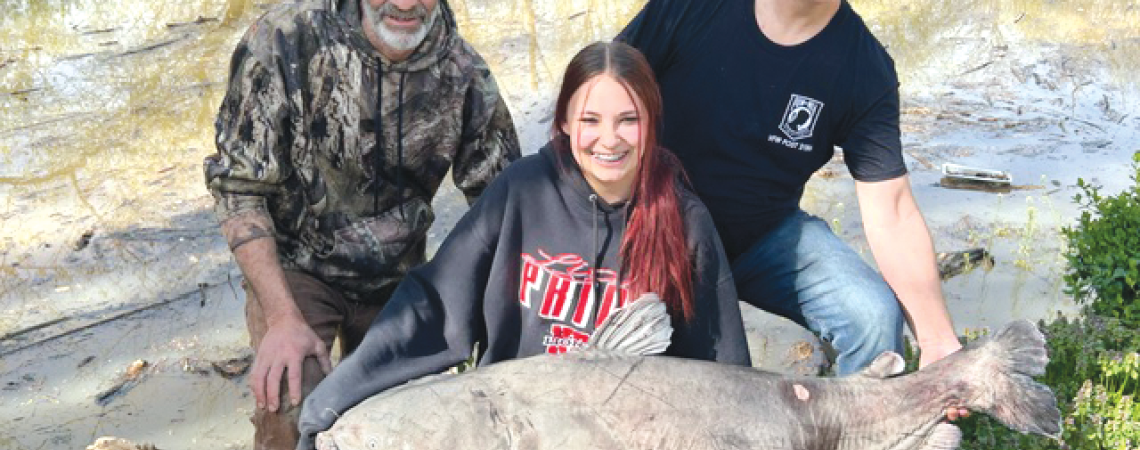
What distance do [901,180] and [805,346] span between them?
5.23 feet

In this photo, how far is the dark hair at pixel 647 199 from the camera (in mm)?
3732

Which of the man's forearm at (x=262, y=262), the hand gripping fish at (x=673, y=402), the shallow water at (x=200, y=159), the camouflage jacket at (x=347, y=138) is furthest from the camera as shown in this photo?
the shallow water at (x=200, y=159)

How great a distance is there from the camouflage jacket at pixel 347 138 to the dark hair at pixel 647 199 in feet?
3.59

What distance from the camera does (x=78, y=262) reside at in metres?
6.34

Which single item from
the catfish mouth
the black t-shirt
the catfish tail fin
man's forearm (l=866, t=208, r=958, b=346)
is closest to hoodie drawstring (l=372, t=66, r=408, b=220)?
the black t-shirt

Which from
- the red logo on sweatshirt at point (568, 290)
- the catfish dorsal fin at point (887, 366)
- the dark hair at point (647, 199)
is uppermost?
the dark hair at point (647, 199)

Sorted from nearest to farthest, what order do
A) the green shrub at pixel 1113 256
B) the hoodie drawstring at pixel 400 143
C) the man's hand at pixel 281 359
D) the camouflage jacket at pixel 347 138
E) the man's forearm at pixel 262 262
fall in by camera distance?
the man's hand at pixel 281 359, the man's forearm at pixel 262 262, the camouflage jacket at pixel 347 138, the hoodie drawstring at pixel 400 143, the green shrub at pixel 1113 256

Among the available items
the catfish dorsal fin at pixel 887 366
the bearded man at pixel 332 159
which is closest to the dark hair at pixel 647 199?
the catfish dorsal fin at pixel 887 366

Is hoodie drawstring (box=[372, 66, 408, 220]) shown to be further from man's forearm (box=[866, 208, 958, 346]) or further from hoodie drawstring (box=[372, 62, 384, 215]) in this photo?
man's forearm (box=[866, 208, 958, 346])

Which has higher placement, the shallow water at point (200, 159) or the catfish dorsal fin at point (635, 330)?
the catfish dorsal fin at point (635, 330)

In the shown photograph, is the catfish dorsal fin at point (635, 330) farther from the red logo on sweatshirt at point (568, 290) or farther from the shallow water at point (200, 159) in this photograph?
the shallow water at point (200, 159)

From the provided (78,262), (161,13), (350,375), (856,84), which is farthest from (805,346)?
(161,13)

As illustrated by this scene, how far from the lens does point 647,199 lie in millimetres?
3799

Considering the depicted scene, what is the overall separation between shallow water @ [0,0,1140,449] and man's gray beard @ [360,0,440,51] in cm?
182
